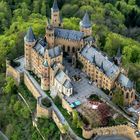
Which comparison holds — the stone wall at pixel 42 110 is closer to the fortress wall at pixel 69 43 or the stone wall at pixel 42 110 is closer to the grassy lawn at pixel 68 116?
the grassy lawn at pixel 68 116

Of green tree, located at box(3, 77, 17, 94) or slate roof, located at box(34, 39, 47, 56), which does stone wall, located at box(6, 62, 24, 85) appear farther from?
slate roof, located at box(34, 39, 47, 56)

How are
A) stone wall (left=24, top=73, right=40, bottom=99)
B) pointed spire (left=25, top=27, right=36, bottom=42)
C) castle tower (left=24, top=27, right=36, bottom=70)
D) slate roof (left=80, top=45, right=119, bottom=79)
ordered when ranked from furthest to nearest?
castle tower (left=24, top=27, right=36, bottom=70)
pointed spire (left=25, top=27, right=36, bottom=42)
stone wall (left=24, top=73, right=40, bottom=99)
slate roof (left=80, top=45, right=119, bottom=79)

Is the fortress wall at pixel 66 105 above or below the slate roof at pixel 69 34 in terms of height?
below

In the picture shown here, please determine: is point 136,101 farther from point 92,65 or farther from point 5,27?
point 5,27

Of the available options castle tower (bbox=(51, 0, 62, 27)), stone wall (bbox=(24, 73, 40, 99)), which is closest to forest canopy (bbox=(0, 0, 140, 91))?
stone wall (bbox=(24, 73, 40, 99))

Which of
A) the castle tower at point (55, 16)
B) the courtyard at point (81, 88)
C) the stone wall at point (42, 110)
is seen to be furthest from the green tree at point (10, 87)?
the castle tower at point (55, 16)

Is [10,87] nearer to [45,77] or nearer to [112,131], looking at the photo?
[45,77]

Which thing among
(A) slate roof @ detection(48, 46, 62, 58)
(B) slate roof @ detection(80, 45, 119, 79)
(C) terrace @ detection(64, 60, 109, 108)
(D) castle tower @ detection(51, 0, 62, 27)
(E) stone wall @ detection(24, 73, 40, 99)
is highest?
(D) castle tower @ detection(51, 0, 62, 27)
